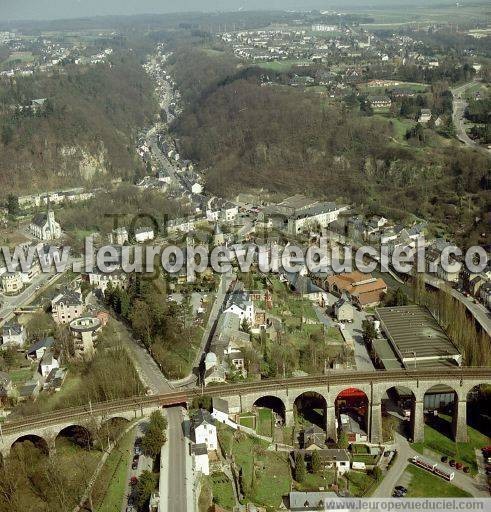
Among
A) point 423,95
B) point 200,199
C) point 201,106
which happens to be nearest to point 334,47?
point 201,106

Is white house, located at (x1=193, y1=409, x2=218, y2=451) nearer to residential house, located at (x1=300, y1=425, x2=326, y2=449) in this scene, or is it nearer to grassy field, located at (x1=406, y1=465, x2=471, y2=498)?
residential house, located at (x1=300, y1=425, x2=326, y2=449)

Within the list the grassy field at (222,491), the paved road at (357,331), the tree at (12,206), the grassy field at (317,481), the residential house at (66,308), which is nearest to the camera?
the grassy field at (222,491)

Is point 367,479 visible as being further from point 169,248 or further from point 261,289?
point 169,248

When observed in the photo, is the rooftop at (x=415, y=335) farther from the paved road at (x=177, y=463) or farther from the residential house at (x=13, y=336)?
the residential house at (x=13, y=336)

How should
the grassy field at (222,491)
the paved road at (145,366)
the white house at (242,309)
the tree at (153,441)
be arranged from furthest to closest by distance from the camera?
the white house at (242,309) < the paved road at (145,366) < the tree at (153,441) < the grassy field at (222,491)

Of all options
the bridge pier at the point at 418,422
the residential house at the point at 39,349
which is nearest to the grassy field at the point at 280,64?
the residential house at the point at 39,349

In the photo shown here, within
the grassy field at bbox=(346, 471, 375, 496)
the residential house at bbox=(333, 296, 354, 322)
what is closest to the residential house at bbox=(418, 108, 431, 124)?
the residential house at bbox=(333, 296, 354, 322)

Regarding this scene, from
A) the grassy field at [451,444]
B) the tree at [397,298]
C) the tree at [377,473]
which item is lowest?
the grassy field at [451,444]
